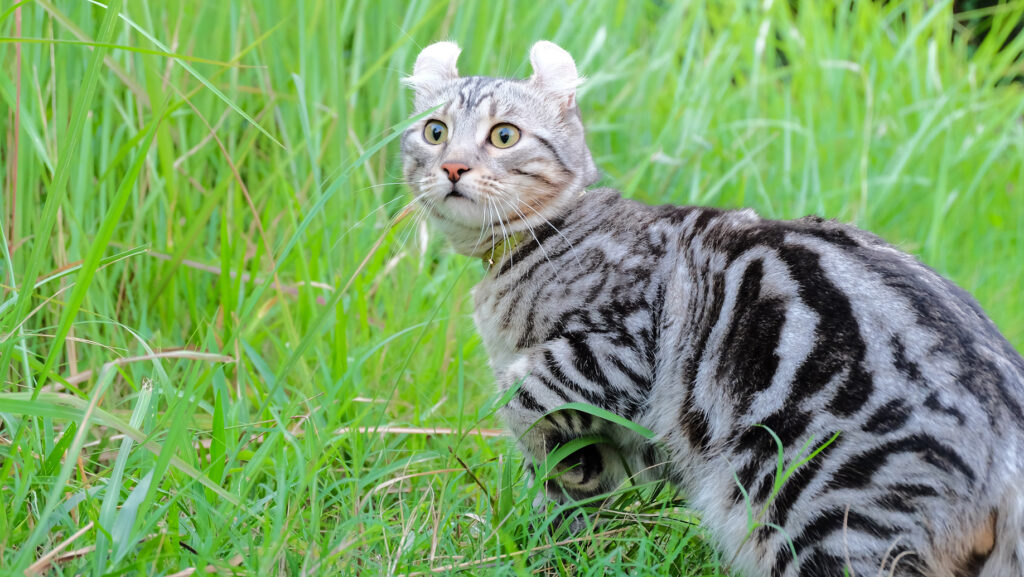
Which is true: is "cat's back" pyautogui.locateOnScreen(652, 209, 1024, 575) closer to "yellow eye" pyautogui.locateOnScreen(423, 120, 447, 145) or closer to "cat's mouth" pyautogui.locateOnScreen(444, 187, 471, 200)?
"cat's mouth" pyautogui.locateOnScreen(444, 187, 471, 200)

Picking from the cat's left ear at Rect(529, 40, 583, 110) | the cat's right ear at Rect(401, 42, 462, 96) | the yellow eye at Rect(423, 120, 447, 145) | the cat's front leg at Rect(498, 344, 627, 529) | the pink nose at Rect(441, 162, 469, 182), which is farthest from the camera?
the cat's right ear at Rect(401, 42, 462, 96)

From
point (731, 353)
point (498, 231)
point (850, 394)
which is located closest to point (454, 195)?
point (498, 231)

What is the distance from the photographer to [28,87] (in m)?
3.00

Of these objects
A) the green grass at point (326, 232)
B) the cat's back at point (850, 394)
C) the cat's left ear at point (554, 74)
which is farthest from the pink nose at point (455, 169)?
the cat's back at point (850, 394)

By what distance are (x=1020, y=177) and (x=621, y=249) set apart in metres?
3.88

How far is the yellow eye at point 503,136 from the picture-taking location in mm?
2836

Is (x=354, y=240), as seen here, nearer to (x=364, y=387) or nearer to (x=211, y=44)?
→ (x=364, y=387)

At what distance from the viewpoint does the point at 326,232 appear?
11.0 feet

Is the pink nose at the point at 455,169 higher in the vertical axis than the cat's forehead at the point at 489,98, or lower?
lower

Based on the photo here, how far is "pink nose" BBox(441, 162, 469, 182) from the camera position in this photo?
2.65m

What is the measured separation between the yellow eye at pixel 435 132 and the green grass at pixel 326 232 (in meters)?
0.18

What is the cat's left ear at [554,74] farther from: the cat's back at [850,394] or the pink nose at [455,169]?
the cat's back at [850,394]

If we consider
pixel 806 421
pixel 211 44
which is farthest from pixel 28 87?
pixel 806 421

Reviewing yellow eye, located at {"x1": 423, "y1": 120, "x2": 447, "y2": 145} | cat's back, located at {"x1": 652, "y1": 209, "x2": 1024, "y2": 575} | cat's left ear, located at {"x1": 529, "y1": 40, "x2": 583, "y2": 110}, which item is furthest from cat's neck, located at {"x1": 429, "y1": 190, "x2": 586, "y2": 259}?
cat's back, located at {"x1": 652, "y1": 209, "x2": 1024, "y2": 575}
